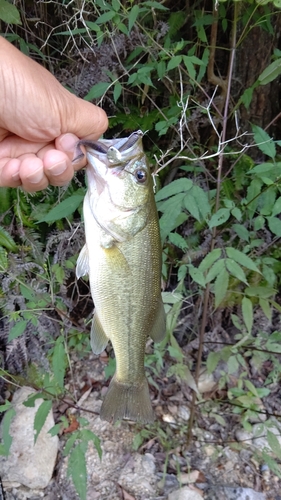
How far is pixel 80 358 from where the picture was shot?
3.15 m

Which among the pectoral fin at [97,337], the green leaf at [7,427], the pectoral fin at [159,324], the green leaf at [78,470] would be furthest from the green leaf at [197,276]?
the green leaf at [7,427]

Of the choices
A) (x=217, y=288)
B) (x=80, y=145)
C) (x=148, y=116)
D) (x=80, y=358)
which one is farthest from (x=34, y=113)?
(x=80, y=358)

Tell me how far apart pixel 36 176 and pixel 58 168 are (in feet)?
0.36

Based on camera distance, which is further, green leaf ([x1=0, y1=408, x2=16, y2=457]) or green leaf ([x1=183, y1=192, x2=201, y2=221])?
green leaf ([x1=0, y1=408, x2=16, y2=457])

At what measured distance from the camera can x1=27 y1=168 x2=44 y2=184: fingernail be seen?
1.55 meters

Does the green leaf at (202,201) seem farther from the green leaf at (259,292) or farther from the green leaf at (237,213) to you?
the green leaf at (259,292)

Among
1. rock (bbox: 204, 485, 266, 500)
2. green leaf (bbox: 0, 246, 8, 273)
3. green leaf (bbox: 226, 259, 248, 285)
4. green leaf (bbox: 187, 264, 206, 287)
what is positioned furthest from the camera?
rock (bbox: 204, 485, 266, 500)

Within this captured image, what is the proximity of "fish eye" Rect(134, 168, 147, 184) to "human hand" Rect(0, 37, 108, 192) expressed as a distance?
25 centimetres

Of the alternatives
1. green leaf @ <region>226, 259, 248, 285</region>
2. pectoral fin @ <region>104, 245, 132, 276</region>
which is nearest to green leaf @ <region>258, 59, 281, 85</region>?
green leaf @ <region>226, 259, 248, 285</region>

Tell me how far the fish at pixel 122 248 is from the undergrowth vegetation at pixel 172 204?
1.15 feet

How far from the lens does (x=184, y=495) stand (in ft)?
7.93

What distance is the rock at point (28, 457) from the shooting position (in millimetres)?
2516

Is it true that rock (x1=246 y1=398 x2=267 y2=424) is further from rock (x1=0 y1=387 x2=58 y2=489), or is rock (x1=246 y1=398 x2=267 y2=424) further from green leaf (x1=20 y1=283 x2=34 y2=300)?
green leaf (x1=20 y1=283 x2=34 y2=300)

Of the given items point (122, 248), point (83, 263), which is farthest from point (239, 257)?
point (83, 263)
